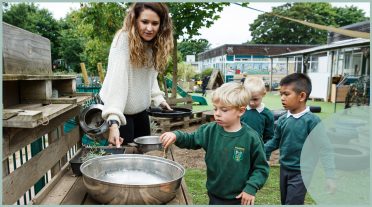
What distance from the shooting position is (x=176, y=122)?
714 cm

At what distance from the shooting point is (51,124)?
7.29 feet

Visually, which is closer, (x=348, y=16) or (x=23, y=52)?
(x=23, y=52)

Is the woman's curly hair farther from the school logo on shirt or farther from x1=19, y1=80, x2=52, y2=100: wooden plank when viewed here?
the school logo on shirt

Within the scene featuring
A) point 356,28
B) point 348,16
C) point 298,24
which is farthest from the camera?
point 298,24

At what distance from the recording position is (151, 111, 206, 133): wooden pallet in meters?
6.68

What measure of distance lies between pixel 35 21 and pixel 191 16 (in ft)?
90.3

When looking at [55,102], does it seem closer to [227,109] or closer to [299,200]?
[227,109]

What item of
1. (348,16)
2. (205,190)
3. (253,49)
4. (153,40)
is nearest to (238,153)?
(153,40)

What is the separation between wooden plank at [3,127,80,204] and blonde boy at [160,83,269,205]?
0.72 m

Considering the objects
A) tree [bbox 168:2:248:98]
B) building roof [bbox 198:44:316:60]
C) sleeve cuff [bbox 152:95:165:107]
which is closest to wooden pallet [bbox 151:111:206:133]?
tree [bbox 168:2:248:98]

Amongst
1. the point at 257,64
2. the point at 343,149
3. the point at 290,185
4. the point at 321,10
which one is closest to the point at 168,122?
the point at 343,149

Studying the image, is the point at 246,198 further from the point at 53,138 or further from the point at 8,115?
the point at 53,138

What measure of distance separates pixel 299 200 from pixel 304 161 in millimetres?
A: 278

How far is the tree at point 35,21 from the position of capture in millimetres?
28422
